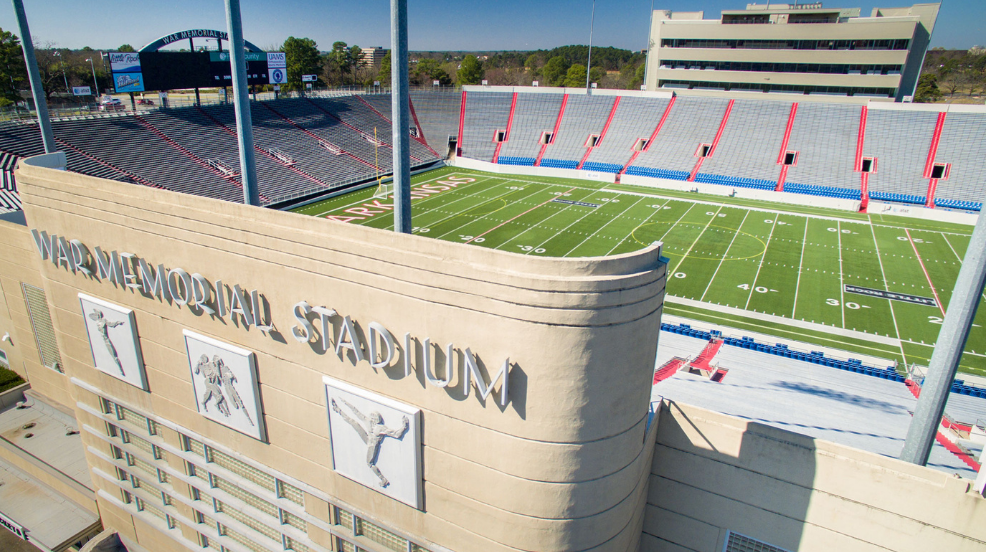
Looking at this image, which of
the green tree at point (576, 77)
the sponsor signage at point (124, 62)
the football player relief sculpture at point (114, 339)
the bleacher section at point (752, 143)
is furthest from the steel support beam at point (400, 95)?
the green tree at point (576, 77)

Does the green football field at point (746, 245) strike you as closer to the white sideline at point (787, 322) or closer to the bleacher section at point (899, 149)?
the white sideline at point (787, 322)

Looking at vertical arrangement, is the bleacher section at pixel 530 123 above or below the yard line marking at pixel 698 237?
above

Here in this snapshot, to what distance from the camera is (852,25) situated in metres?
50.2

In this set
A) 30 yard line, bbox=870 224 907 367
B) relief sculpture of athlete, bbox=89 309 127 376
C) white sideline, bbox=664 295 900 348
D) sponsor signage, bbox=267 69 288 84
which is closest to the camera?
relief sculpture of athlete, bbox=89 309 127 376

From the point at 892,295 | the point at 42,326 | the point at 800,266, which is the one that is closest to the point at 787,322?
the point at 892,295

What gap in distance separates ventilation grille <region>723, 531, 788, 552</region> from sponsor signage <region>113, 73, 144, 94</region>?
41.6m

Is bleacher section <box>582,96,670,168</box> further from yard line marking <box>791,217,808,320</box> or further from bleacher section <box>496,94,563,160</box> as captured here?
yard line marking <box>791,217,808,320</box>

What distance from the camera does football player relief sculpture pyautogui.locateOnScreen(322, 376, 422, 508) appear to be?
8.05 m

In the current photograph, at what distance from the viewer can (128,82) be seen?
35125 mm

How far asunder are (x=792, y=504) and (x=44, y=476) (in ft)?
63.6

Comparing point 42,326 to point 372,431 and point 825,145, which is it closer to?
point 372,431

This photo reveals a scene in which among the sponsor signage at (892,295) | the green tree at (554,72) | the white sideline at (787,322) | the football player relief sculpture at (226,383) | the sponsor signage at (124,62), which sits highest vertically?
the green tree at (554,72)

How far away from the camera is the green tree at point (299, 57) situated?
68.7 m

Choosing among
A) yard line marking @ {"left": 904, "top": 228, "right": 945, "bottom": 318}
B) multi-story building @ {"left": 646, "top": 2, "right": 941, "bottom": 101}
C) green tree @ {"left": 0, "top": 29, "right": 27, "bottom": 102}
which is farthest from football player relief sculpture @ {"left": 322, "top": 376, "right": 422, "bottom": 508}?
multi-story building @ {"left": 646, "top": 2, "right": 941, "bottom": 101}
